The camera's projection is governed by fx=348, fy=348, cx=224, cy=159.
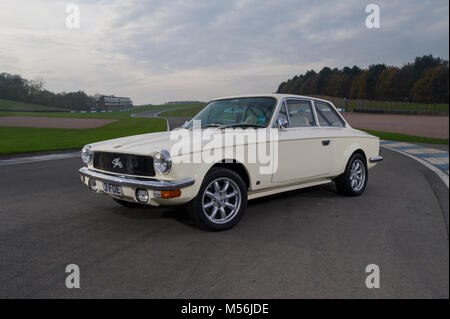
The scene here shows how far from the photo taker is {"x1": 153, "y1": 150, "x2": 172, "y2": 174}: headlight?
360 cm

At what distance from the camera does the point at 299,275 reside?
2.87 metres

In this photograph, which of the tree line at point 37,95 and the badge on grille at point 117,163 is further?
the tree line at point 37,95

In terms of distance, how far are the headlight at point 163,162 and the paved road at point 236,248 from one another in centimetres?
77

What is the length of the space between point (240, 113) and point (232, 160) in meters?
1.13

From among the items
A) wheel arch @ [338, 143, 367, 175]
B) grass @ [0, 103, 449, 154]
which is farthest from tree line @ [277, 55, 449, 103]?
wheel arch @ [338, 143, 367, 175]

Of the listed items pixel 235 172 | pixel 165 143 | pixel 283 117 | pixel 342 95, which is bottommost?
pixel 235 172

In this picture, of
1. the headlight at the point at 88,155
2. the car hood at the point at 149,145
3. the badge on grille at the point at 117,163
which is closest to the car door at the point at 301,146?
the car hood at the point at 149,145

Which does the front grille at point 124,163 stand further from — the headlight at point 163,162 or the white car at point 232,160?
the headlight at point 163,162

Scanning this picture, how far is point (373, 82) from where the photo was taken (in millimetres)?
93625

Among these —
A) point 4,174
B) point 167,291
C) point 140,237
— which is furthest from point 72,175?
point 167,291

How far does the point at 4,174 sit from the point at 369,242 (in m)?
7.93

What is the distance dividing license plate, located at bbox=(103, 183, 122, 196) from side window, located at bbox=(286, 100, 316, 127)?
2512mm

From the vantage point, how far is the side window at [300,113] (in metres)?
5.00
